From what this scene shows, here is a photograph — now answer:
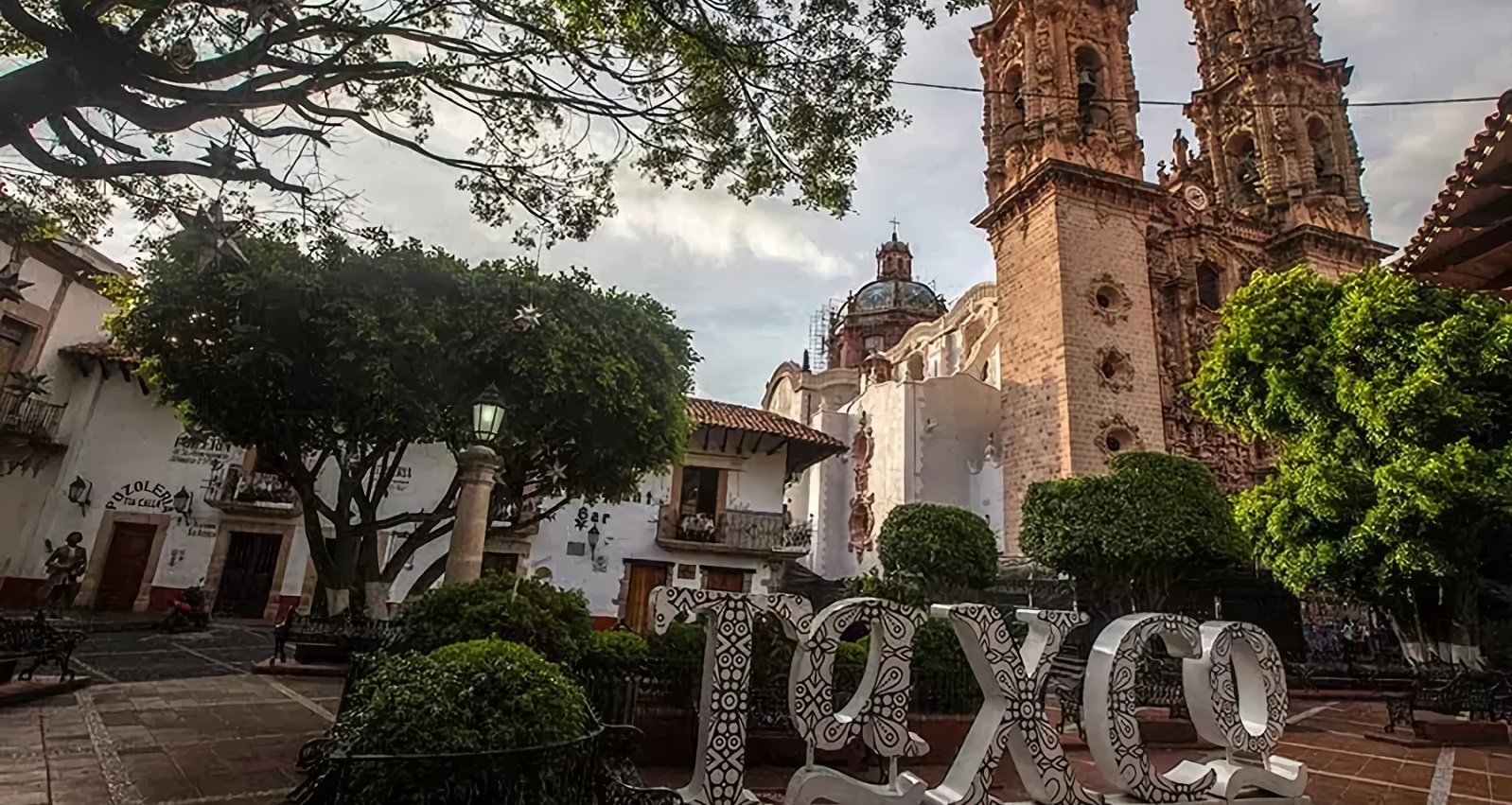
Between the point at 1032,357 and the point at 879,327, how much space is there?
23.6m

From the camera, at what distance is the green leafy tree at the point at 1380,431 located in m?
10.7

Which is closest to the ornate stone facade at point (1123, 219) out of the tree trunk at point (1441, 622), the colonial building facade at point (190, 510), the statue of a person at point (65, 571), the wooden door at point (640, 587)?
the tree trunk at point (1441, 622)

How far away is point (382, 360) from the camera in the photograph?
396 inches

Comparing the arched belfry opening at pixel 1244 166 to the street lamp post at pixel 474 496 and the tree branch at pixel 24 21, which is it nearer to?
the street lamp post at pixel 474 496

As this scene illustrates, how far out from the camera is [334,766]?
3.23 m

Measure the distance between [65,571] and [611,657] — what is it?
620 inches

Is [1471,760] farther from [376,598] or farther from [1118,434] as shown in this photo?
[376,598]

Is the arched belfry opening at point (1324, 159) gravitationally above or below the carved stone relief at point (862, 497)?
above

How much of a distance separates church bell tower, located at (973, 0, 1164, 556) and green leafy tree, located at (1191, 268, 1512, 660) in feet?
17.7

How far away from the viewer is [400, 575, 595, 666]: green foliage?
633cm

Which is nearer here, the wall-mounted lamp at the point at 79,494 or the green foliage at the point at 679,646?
the green foliage at the point at 679,646

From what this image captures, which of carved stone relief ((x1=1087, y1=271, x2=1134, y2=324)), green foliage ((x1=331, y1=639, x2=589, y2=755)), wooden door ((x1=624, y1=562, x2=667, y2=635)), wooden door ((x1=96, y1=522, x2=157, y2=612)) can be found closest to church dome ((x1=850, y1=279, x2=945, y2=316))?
carved stone relief ((x1=1087, y1=271, x2=1134, y2=324))

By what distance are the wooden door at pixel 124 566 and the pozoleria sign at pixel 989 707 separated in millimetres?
18368

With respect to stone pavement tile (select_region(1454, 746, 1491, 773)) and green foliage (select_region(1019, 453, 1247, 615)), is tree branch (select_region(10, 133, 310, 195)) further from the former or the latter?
green foliage (select_region(1019, 453, 1247, 615))
